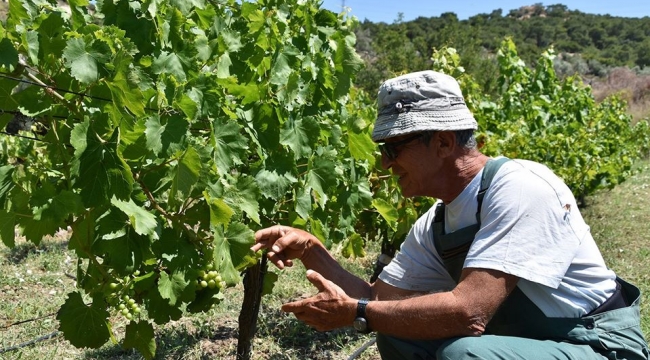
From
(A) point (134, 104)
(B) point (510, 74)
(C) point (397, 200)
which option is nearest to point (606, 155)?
(B) point (510, 74)

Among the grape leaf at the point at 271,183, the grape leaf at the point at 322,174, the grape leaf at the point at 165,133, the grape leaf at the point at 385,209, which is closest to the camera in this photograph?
the grape leaf at the point at 165,133

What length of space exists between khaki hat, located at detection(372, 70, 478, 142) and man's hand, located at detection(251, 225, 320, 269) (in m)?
0.48

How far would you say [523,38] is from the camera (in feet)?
169

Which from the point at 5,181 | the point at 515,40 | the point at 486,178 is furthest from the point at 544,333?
the point at 515,40

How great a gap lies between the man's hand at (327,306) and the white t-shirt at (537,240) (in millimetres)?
360

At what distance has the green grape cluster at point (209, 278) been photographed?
85.6 inches

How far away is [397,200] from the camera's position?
389cm

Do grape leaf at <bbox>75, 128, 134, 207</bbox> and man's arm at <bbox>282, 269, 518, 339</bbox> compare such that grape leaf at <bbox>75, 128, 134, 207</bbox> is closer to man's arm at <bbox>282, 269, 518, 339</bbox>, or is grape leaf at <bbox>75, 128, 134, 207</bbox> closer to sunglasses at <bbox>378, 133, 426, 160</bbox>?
man's arm at <bbox>282, 269, 518, 339</bbox>

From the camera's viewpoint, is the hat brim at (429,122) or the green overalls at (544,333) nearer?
the green overalls at (544,333)

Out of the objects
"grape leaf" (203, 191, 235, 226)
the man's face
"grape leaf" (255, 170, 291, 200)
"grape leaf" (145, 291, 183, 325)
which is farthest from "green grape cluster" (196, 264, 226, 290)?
the man's face

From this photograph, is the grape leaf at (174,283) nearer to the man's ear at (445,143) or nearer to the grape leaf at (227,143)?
the grape leaf at (227,143)

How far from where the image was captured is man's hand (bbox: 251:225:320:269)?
7.86ft

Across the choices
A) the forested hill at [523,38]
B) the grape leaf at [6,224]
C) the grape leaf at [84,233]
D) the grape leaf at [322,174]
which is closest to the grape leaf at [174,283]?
the grape leaf at [84,233]

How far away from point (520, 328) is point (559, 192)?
1.35 feet
